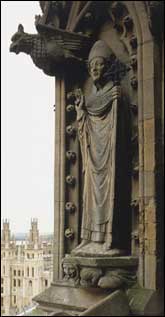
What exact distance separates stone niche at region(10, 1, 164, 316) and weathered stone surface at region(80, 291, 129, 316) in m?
0.01

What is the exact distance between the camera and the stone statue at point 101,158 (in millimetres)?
5391

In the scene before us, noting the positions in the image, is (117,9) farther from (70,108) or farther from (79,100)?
(70,108)

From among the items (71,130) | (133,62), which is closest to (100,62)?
Result: (133,62)

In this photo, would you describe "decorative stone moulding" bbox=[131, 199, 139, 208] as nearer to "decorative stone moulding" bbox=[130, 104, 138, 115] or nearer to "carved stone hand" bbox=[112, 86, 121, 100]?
"decorative stone moulding" bbox=[130, 104, 138, 115]

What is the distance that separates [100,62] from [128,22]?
501mm

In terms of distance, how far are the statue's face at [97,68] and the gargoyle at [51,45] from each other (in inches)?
15.1

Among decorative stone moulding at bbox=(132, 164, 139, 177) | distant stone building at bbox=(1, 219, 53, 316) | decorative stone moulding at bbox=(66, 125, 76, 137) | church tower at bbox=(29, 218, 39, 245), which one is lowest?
distant stone building at bbox=(1, 219, 53, 316)

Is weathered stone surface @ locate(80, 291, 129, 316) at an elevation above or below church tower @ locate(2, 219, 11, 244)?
above

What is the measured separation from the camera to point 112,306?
16.0 feet

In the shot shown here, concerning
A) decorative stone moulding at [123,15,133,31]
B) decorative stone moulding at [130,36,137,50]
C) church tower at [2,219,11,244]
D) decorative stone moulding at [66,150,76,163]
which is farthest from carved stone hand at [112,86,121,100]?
church tower at [2,219,11,244]

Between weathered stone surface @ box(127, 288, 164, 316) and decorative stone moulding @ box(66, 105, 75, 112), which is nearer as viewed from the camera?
weathered stone surface @ box(127, 288, 164, 316)

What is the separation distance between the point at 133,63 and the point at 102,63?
0.38m

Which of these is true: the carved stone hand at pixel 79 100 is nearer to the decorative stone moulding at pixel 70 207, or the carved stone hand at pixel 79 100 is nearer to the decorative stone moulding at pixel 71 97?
the decorative stone moulding at pixel 71 97

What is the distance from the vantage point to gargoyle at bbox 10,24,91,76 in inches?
236
